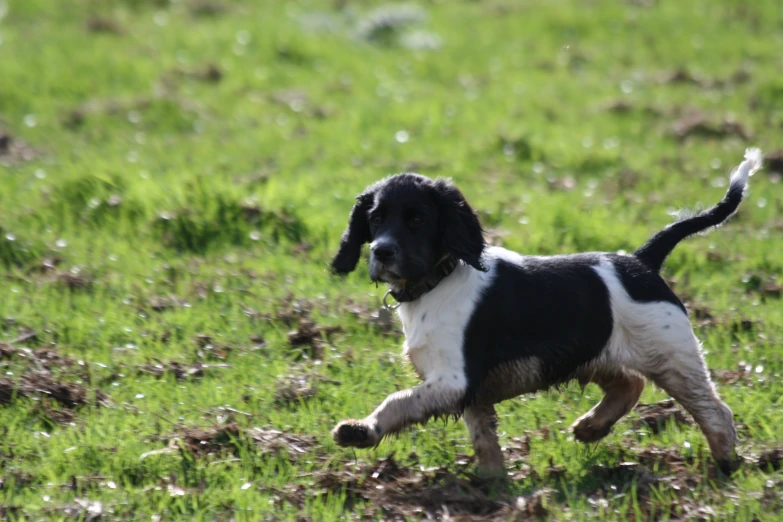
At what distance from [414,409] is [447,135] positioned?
608 centimetres

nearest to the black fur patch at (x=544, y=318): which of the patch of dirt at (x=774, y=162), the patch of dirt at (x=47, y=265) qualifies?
the patch of dirt at (x=47, y=265)

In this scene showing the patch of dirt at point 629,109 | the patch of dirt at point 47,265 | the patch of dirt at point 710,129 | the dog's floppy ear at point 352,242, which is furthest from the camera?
the patch of dirt at point 629,109

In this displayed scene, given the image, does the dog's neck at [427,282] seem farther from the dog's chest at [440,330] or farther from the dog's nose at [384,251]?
the dog's nose at [384,251]

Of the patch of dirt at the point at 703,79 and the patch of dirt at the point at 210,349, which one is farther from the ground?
the patch of dirt at the point at 703,79

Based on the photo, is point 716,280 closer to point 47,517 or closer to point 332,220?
point 332,220

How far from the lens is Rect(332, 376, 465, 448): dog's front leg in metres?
4.38

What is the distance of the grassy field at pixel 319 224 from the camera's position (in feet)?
15.3

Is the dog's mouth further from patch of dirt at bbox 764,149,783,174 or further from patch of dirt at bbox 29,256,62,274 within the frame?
patch of dirt at bbox 764,149,783,174

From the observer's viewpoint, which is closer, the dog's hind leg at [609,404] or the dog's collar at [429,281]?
the dog's collar at [429,281]

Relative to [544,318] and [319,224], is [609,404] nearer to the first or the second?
[544,318]

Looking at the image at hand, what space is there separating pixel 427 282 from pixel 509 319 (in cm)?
40

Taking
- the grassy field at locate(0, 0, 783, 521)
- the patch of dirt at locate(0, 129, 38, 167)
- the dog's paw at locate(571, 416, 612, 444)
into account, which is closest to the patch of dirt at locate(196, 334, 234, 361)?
the grassy field at locate(0, 0, 783, 521)

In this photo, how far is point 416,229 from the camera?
4.75 m

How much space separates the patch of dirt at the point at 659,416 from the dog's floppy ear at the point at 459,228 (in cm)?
122
